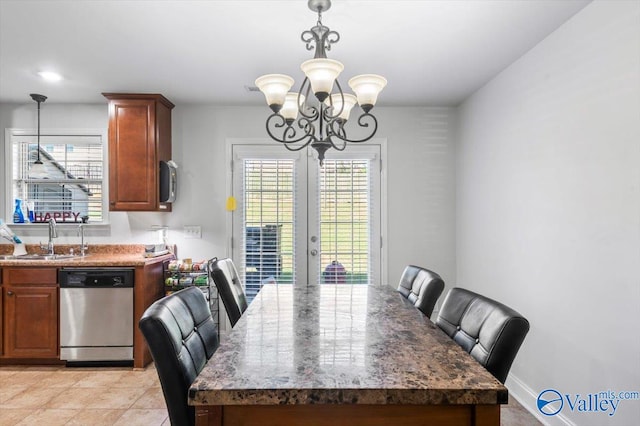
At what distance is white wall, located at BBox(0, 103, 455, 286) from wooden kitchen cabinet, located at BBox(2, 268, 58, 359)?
661 mm

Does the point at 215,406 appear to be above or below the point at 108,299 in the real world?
above

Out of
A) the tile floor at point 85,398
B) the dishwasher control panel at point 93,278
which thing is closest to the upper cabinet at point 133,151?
the dishwasher control panel at point 93,278

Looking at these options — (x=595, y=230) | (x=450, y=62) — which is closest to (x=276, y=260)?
(x=450, y=62)

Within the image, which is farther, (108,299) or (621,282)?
(108,299)

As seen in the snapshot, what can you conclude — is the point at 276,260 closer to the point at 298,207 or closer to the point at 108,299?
the point at 298,207

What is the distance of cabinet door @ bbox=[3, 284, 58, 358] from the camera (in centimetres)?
322

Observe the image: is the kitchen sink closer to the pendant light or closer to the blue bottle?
the blue bottle

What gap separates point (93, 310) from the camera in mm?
3188

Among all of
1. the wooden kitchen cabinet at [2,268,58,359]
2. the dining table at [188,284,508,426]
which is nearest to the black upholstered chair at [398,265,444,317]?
the dining table at [188,284,508,426]

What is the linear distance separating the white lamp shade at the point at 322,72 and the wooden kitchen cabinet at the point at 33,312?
116 inches

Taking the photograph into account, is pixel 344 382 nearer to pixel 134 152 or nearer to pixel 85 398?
pixel 85 398

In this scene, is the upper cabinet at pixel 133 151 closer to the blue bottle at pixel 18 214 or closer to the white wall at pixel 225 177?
the white wall at pixel 225 177

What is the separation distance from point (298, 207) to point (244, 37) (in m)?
1.82

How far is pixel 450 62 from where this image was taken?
2.80 meters
